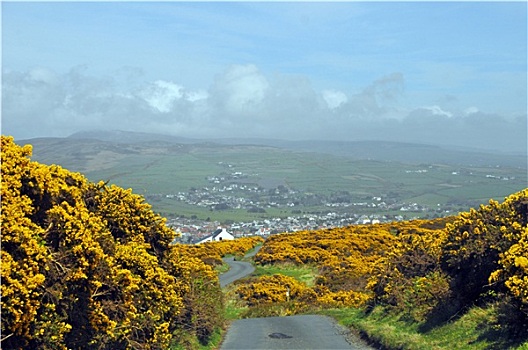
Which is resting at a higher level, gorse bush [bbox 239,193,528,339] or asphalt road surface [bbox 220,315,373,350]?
gorse bush [bbox 239,193,528,339]

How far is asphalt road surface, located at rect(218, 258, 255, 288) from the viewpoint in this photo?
130ft

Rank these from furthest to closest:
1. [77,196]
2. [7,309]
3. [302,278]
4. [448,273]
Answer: [302,278]
[448,273]
[77,196]
[7,309]

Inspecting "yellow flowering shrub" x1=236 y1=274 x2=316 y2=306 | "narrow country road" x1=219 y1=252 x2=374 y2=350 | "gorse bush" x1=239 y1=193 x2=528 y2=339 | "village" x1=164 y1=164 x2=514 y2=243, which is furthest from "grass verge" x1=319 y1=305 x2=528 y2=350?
"village" x1=164 y1=164 x2=514 y2=243

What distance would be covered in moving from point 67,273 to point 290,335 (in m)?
11.1

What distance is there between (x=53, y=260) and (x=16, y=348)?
1361 mm

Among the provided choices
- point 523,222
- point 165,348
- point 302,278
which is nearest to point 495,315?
point 523,222

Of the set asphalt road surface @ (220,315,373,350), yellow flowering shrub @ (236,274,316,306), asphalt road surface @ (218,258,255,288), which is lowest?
asphalt road surface @ (218,258,255,288)

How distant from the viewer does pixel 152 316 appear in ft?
41.4

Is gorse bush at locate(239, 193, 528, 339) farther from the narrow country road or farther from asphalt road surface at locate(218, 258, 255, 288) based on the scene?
asphalt road surface at locate(218, 258, 255, 288)

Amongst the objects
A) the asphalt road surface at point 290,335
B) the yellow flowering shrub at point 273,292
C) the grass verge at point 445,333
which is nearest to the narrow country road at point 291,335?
the asphalt road surface at point 290,335

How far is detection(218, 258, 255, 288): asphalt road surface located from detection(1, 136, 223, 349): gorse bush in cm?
2409

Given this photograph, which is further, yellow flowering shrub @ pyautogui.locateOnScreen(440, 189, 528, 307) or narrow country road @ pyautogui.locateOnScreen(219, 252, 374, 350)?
narrow country road @ pyautogui.locateOnScreen(219, 252, 374, 350)

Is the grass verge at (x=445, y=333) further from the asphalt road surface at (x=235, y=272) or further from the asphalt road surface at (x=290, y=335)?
the asphalt road surface at (x=235, y=272)

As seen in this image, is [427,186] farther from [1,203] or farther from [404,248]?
[1,203]
